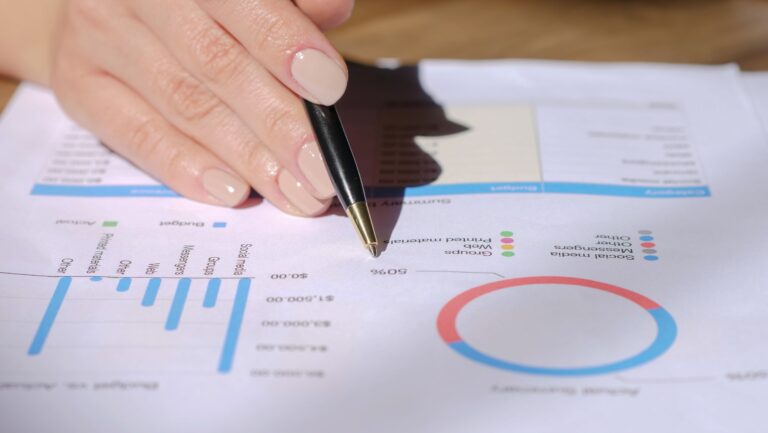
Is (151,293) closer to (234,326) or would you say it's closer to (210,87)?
(234,326)

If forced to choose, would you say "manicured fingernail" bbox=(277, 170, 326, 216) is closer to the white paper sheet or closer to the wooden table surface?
the white paper sheet

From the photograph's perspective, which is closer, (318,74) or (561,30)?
(318,74)

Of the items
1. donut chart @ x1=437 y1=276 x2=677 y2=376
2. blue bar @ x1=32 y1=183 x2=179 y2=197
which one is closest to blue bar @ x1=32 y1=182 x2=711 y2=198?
blue bar @ x1=32 y1=183 x2=179 y2=197

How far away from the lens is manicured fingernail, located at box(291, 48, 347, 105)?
0.49 m

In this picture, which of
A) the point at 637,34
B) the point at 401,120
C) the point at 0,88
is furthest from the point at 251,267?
the point at 637,34

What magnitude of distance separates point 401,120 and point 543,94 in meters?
0.12

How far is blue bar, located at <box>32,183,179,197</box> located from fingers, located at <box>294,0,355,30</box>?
0.15 m

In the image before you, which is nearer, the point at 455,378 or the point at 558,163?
the point at 455,378

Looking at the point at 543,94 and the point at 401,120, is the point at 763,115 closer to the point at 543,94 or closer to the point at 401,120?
the point at 543,94

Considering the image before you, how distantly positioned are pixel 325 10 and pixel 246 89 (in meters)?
0.07

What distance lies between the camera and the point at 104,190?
0.57 metres

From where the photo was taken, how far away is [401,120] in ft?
2.11

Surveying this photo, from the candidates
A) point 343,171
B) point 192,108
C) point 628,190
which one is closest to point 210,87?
point 192,108

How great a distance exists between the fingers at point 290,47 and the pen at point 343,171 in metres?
0.01
